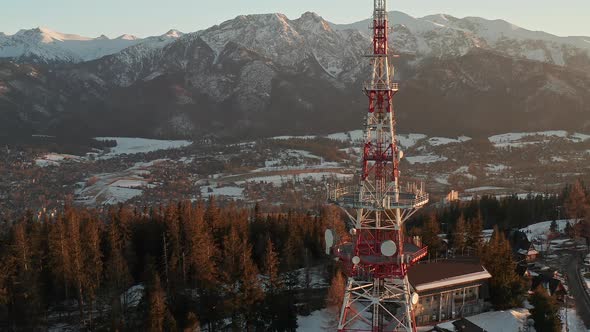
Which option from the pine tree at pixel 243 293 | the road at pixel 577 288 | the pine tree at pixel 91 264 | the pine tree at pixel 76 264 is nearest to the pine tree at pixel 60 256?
the pine tree at pixel 76 264

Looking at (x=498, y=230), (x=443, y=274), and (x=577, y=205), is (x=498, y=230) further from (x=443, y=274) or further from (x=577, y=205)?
(x=443, y=274)

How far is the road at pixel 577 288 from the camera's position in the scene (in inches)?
2596

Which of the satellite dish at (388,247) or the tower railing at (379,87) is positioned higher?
the tower railing at (379,87)

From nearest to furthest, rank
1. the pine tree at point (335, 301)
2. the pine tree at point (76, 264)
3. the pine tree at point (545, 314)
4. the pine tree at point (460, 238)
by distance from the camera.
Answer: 1. the pine tree at point (545, 314)
2. the pine tree at point (335, 301)
3. the pine tree at point (76, 264)
4. the pine tree at point (460, 238)

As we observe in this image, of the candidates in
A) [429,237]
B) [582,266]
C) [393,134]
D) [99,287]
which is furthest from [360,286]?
[582,266]

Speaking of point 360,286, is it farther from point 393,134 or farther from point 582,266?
point 582,266

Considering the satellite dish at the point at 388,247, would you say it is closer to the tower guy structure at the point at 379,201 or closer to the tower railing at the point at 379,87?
the tower guy structure at the point at 379,201

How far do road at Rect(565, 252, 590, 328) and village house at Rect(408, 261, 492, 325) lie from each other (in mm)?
10916

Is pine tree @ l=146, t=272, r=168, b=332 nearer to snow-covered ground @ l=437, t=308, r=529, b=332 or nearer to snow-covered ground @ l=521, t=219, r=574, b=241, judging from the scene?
snow-covered ground @ l=437, t=308, r=529, b=332

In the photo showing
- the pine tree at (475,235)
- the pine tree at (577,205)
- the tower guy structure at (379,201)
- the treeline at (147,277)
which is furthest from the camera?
the pine tree at (577,205)

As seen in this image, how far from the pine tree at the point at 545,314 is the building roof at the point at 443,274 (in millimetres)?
7656

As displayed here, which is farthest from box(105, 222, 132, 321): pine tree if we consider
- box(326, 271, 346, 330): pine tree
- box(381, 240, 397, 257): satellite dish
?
box(381, 240, 397, 257): satellite dish

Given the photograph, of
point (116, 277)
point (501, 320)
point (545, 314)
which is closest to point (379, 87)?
point (545, 314)

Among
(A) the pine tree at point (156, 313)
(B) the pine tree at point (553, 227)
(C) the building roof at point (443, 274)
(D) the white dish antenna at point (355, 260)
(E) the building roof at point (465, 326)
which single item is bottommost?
(B) the pine tree at point (553, 227)
